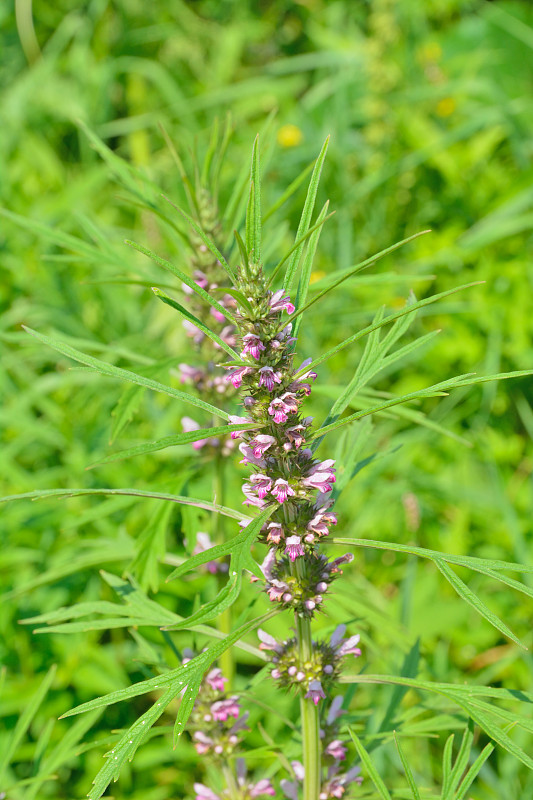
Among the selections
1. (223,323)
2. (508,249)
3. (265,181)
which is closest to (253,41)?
(265,181)

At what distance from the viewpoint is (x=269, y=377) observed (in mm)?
925

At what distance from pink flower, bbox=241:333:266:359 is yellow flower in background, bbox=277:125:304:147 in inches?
122

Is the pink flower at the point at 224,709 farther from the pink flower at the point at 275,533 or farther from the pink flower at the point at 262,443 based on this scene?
the pink flower at the point at 262,443

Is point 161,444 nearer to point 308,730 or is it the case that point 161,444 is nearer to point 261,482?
point 261,482

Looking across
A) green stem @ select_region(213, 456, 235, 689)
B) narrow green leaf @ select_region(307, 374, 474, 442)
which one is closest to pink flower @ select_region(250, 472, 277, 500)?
narrow green leaf @ select_region(307, 374, 474, 442)

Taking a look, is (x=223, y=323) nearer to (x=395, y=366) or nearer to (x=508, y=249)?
(x=395, y=366)

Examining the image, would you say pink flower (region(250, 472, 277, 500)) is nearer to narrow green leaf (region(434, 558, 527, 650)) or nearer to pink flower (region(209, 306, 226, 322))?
narrow green leaf (region(434, 558, 527, 650))

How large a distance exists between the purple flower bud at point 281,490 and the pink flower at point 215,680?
443 millimetres

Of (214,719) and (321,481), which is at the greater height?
(321,481)

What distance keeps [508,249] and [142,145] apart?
7.20 ft

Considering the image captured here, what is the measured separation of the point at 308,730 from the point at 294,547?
298 mm

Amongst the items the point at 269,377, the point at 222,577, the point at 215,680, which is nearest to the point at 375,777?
the point at 215,680

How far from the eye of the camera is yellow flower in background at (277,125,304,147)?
379 centimetres

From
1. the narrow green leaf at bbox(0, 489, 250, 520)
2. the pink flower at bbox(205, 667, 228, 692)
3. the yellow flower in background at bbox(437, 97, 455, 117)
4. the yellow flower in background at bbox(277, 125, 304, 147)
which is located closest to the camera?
the narrow green leaf at bbox(0, 489, 250, 520)
